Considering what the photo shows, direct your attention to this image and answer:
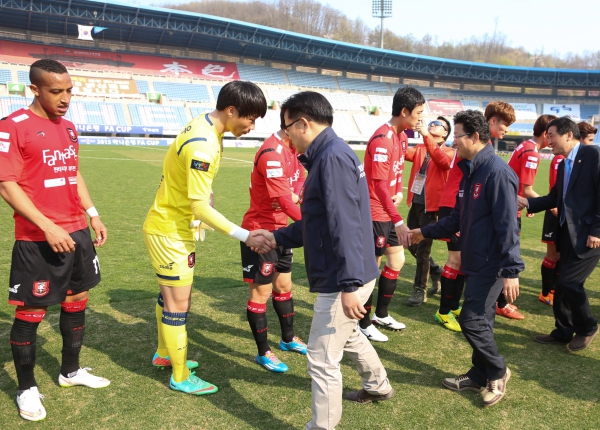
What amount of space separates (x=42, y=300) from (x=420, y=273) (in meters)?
4.61

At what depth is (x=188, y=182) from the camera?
3613 millimetres

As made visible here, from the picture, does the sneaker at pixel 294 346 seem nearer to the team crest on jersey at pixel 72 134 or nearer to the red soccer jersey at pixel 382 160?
the red soccer jersey at pixel 382 160

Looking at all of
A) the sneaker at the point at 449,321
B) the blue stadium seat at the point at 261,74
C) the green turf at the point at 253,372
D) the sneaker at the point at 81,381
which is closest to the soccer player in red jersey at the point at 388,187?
the green turf at the point at 253,372

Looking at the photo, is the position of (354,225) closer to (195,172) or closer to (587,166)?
(195,172)

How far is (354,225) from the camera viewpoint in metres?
2.96

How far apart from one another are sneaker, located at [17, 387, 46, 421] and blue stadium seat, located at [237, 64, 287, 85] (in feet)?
187

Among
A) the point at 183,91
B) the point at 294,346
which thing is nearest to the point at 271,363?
the point at 294,346

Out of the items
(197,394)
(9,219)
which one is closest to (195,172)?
(197,394)

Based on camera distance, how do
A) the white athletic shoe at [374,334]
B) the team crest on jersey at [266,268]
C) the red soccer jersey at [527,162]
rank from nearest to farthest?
the team crest on jersey at [266,268] < the white athletic shoe at [374,334] < the red soccer jersey at [527,162]

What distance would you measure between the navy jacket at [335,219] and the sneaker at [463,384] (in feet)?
5.31

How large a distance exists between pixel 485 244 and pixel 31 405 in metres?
3.69

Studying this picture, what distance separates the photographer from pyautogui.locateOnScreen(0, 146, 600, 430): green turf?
369cm

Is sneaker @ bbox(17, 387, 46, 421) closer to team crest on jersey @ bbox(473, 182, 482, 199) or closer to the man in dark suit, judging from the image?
team crest on jersey @ bbox(473, 182, 482, 199)

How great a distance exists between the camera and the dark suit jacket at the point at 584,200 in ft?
15.8
